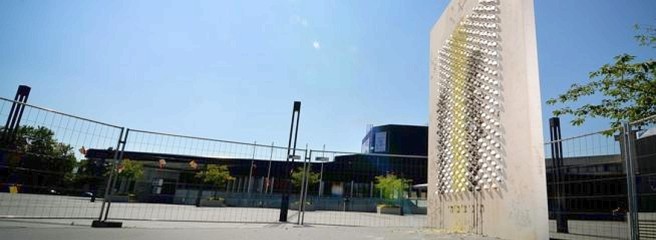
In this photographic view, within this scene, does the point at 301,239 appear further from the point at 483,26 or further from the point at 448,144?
the point at 483,26

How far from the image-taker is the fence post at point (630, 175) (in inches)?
172

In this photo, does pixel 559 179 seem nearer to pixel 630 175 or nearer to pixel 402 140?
pixel 630 175

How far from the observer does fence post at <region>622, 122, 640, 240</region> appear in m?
4.37

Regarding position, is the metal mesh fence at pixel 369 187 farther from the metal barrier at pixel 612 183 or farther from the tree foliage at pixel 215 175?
the metal barrier at pixel 612 183

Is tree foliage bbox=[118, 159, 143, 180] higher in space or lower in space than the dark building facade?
lower

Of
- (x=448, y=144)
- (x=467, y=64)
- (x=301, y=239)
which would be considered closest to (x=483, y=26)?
(x=467, y=64)

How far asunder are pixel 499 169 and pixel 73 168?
27.8 ft

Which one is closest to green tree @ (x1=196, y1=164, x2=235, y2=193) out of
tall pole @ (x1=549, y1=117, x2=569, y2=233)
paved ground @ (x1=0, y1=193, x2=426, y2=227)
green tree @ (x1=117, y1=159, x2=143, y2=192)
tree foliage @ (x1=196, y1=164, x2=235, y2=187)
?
tree foliage @ (x1=196, y1=164, x2=235, y2=187)

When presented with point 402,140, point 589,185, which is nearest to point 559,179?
point 589,185

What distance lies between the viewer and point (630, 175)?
179 inches

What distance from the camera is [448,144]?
795 centimetres

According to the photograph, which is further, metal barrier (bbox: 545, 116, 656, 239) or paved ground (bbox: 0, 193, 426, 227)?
paved ground (bbox: 0, 193, 426, 227)

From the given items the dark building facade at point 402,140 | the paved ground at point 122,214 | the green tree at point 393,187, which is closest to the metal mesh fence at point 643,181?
the paved ground at point 122,214

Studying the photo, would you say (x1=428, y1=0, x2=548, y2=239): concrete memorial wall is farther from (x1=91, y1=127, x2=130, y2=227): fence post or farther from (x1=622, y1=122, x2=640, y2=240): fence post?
(x1=91, y1=127, x2=130, y2=227): fence post
